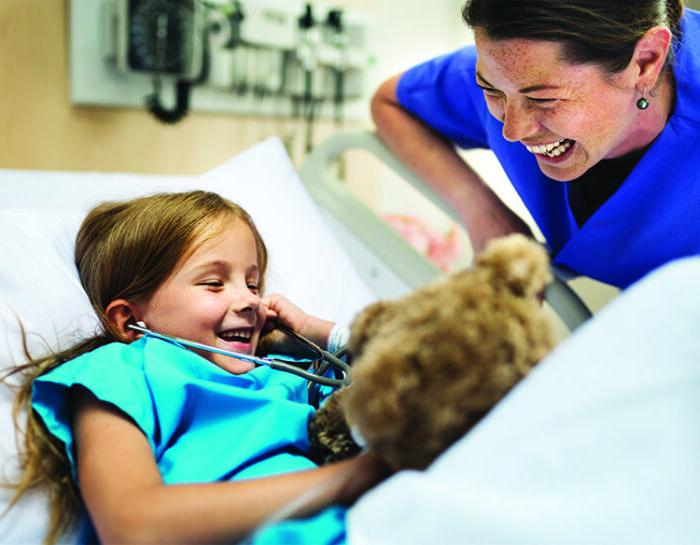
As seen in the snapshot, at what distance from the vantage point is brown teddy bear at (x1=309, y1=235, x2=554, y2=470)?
518 millimetres

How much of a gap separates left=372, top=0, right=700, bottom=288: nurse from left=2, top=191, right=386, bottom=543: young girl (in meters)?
0.50

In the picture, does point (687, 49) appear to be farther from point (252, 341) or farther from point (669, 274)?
point (252, 341)

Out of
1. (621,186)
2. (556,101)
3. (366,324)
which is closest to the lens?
(366,324)

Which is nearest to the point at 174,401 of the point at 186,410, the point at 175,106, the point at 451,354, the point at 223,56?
the point at 186,410

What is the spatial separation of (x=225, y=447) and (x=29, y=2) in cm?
155

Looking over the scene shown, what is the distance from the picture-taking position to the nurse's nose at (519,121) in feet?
3.23

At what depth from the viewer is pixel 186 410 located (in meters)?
0.87

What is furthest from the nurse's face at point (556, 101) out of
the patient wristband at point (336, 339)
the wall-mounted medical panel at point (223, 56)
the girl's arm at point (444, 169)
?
the wall-mounted medical panel at point (223, 56)

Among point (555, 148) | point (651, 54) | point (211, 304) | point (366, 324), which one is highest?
point (651, 54)

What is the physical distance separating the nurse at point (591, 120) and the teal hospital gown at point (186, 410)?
582 mm

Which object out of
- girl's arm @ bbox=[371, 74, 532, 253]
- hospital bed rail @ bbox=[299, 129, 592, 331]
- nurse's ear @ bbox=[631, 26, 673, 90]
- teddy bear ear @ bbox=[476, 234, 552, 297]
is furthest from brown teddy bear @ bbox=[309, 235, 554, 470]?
hospital bed rail @ bbox=[299, 129, 592, 331]

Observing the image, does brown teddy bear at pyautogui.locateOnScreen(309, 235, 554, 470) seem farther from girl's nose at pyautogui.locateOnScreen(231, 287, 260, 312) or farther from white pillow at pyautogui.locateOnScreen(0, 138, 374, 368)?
white pillow at pyautogui.locateOnScreen(0, 138, 374, 368)

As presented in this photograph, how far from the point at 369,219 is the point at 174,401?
949mm

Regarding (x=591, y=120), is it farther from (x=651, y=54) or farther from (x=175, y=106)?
(x=175, y=106)
